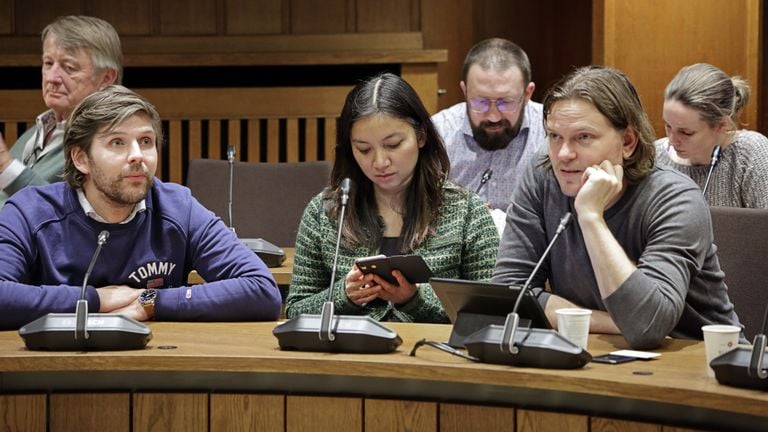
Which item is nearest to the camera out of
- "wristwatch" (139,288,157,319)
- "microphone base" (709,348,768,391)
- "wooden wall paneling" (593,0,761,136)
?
"microphone base" (709,348,768,391)

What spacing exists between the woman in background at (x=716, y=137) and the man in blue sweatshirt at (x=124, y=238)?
6.25ft

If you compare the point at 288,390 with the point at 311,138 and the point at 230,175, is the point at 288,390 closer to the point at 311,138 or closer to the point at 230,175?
the point at 230,175

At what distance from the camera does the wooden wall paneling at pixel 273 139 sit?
6438 millimetres

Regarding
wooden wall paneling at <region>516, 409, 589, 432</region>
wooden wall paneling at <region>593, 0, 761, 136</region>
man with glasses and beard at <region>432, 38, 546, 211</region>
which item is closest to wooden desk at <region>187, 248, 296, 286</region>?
man with glasses and beard at <region>432, 38, 546, 211</region>

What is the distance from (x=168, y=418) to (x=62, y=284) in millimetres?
Result: 674

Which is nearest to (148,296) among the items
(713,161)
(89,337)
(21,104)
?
(89,337)

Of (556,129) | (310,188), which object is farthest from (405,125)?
(310,188)

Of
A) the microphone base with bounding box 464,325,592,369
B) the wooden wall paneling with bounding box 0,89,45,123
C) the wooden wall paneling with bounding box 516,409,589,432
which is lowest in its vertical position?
the wooden wall paneling with bounding box 516,409,589,432

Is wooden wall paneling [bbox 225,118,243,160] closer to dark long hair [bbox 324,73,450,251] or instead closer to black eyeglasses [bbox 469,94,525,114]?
black eyeglasses [bbox 469,94,525,114]

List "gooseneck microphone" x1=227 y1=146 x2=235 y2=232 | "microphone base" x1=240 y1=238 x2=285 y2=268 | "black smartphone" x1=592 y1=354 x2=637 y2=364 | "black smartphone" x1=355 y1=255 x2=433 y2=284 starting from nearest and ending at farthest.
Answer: "black smartphone" x1=592 y1=354 x2=637 y2=364, "black smartphone" x1=355 y1=255 x2=433 y2=284, "microphone base" x1=240 y1=238 x2=285 y2=268, "gooseneck microphone" x1=227 y1=146 x2=235 y2=232

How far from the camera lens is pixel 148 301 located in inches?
109

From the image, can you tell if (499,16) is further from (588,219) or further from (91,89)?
(588,219)

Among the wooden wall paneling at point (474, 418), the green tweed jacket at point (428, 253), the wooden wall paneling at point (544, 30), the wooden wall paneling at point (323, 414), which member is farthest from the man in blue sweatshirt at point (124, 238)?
A: the wooden wall paneling at point (544, 30)

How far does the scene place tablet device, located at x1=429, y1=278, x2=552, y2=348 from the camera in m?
2.23
